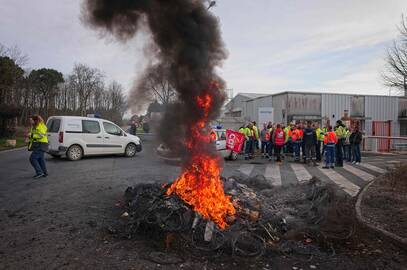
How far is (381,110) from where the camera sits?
22.7 meters

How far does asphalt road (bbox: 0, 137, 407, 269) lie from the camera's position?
3814 millimetres

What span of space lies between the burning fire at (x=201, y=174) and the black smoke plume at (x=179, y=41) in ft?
0.41

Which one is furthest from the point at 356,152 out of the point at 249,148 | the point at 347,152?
the point at 249,148

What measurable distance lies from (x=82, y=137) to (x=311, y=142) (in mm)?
9738

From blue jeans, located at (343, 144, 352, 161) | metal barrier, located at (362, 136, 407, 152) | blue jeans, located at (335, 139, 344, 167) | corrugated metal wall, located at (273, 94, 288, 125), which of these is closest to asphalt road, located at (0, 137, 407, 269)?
blue jeans, located at (335, 139, 344, 167)

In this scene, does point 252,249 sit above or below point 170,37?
below

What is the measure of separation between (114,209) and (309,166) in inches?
346

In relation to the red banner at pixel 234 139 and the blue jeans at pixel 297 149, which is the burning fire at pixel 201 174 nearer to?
the red banner at pixel 234 139

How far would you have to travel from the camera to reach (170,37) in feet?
17.2

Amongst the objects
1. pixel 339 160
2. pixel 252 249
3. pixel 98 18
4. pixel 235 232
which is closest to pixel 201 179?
pixel 235 232

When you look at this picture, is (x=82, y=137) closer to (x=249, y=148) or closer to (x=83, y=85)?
(x=249, y=148)

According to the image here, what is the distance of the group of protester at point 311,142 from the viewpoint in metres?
12.0

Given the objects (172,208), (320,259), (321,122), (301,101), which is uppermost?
(301,101)

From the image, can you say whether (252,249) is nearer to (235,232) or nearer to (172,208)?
(235,232)
